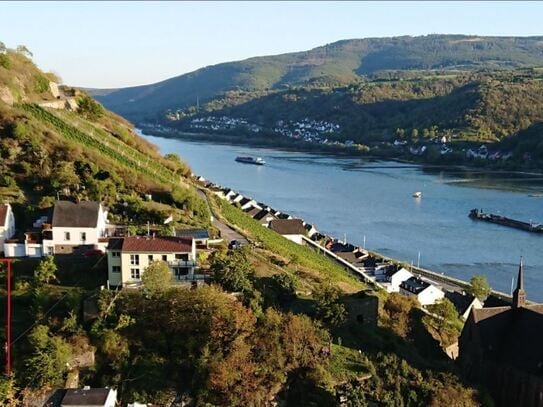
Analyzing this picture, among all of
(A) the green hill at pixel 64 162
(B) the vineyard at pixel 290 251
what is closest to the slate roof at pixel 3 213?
(A) the green hill at pixel 64 162

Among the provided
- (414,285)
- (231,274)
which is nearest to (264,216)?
(414,285)

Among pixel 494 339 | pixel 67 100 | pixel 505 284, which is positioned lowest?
pixel 505 284

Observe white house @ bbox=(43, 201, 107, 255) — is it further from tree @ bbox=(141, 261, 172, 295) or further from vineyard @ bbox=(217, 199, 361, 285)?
vineyard @ bbox=(217, 199, 361, 285)

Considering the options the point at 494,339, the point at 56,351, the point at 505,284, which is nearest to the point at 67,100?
the point at 56,351

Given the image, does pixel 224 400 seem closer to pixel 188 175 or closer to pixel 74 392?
pixel 74 392

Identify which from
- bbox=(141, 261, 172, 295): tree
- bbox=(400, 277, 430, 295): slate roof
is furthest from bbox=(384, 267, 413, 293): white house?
bbox=(141, 261, 172, 295): tree

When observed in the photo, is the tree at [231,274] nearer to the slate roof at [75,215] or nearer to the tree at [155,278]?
the tree at [155,278]
